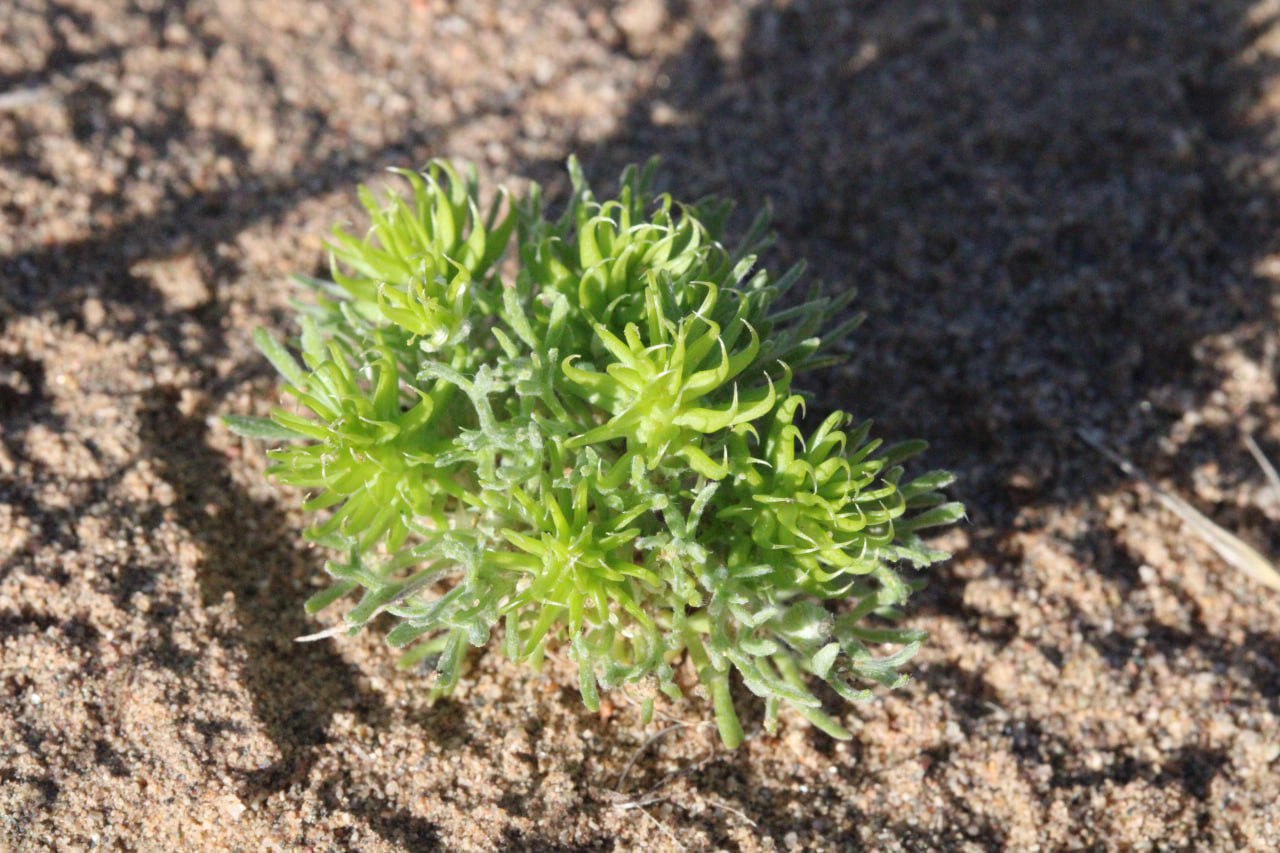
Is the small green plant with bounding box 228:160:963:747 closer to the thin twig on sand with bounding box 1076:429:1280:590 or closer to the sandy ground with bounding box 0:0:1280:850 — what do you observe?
the sandy ground with bounding box 0:0:1280:850

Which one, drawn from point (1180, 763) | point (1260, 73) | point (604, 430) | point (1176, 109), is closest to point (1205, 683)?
point (1180, 763)

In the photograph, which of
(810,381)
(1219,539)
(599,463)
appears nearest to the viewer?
(599,463)

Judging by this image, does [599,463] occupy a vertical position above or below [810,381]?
above

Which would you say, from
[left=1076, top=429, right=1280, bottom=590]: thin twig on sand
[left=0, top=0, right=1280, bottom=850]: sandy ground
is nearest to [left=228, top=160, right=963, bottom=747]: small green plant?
[left=0, top=0, right=1280, bottom=850]: sandy ground

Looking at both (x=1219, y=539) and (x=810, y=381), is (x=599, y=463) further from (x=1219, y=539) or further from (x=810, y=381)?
(x=1219, y=539)

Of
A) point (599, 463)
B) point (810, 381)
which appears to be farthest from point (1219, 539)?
point (599, 463)

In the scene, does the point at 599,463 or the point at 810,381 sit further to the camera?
the point at 810,381

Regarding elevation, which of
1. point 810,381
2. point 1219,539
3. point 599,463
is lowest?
point 1219,539

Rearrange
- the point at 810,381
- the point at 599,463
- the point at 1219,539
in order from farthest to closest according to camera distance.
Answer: the point at 810,381
the point at 1219,539
the point at 599,463
